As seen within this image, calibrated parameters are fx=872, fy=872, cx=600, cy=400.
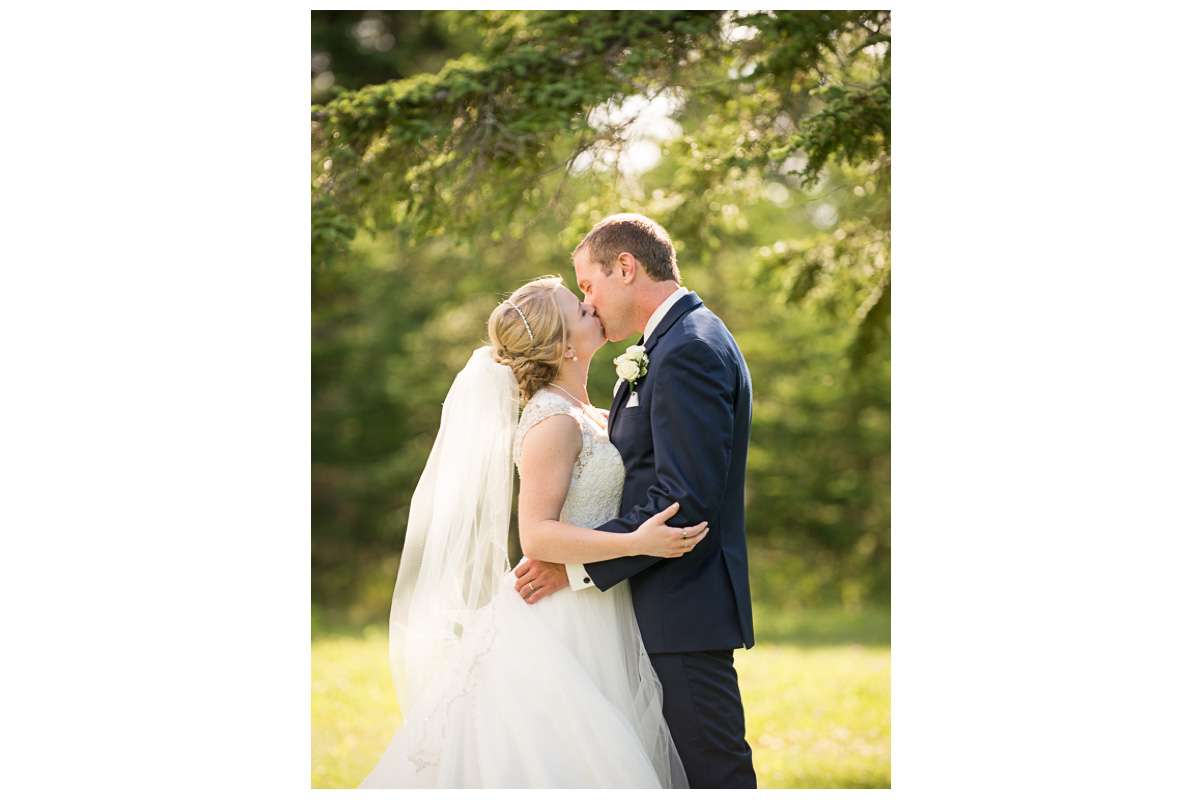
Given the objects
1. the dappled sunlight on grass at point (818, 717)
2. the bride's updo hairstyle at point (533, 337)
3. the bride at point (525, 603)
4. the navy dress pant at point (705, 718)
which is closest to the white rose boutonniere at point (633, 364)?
the bride at point (525, 603)

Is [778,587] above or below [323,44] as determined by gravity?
below

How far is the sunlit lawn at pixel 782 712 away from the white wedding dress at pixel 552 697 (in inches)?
89.9

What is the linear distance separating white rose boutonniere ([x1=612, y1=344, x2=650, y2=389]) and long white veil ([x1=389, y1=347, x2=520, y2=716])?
1.41 feet

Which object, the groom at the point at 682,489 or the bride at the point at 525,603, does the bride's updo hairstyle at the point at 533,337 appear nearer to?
the bride at the point at 525,603

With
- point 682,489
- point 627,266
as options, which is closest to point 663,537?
point 682,489

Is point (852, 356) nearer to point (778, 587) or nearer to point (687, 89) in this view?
point (687, 89)

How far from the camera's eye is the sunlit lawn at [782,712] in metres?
5.29

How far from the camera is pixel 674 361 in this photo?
2.98 meters

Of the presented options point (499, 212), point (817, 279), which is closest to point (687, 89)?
point (499, 212)

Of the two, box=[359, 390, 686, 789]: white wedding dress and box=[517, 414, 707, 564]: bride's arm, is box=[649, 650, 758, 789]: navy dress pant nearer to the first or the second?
box=[359, 390, 686, 789]: white wedding dress

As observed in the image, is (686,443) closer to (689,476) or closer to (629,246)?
(689,476)
